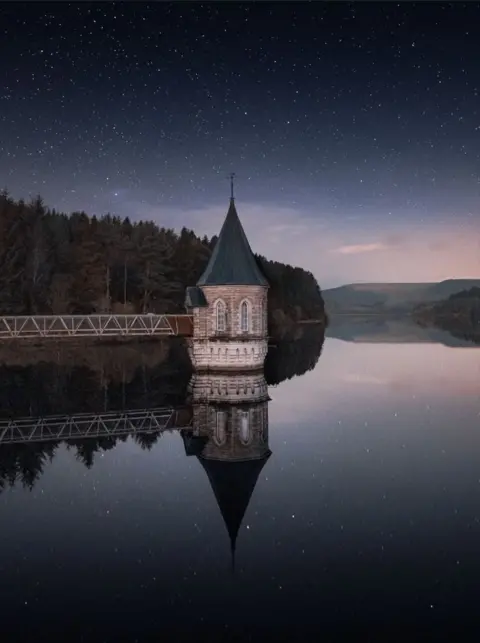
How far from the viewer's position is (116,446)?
17.4 metres

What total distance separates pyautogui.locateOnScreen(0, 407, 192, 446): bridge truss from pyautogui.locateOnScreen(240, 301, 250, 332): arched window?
9.18 m

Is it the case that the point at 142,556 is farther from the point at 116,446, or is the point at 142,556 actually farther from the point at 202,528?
the point at 116,446

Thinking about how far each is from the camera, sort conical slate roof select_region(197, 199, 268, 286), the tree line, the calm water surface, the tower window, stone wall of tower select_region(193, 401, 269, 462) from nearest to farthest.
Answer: the calm water surface, stone wall of tower select_region(193, 401, 269, 462), the tower window, conical slate roof select_region(197, 199, 268, 286), the tree line

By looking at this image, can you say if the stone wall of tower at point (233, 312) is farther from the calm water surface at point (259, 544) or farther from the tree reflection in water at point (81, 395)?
the calm water surface at point (259, 544)

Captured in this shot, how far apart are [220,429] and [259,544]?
857cm

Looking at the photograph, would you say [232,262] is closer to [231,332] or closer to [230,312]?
[230,312]

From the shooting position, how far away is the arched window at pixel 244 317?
102ft

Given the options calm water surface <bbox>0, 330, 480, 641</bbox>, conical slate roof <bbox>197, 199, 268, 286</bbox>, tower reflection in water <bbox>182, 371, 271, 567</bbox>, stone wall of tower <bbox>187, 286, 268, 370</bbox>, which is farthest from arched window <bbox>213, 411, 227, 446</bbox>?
conical slate roof <bbox>197, 199, 268, 286</bbox>

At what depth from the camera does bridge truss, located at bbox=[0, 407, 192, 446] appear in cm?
1855

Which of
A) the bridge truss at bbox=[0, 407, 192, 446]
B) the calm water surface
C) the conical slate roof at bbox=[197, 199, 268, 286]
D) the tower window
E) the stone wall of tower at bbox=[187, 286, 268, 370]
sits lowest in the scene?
the calm water surface

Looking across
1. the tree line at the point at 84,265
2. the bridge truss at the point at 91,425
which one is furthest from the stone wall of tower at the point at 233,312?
the tree line at the point at 84,265

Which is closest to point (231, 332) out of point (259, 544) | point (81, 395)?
point (81, 395)

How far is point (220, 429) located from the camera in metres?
18.7

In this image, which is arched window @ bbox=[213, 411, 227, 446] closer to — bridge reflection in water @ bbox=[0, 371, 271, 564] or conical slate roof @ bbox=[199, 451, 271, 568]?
bridge reflection in water @ bbox=[0, 371, 271, 564]
